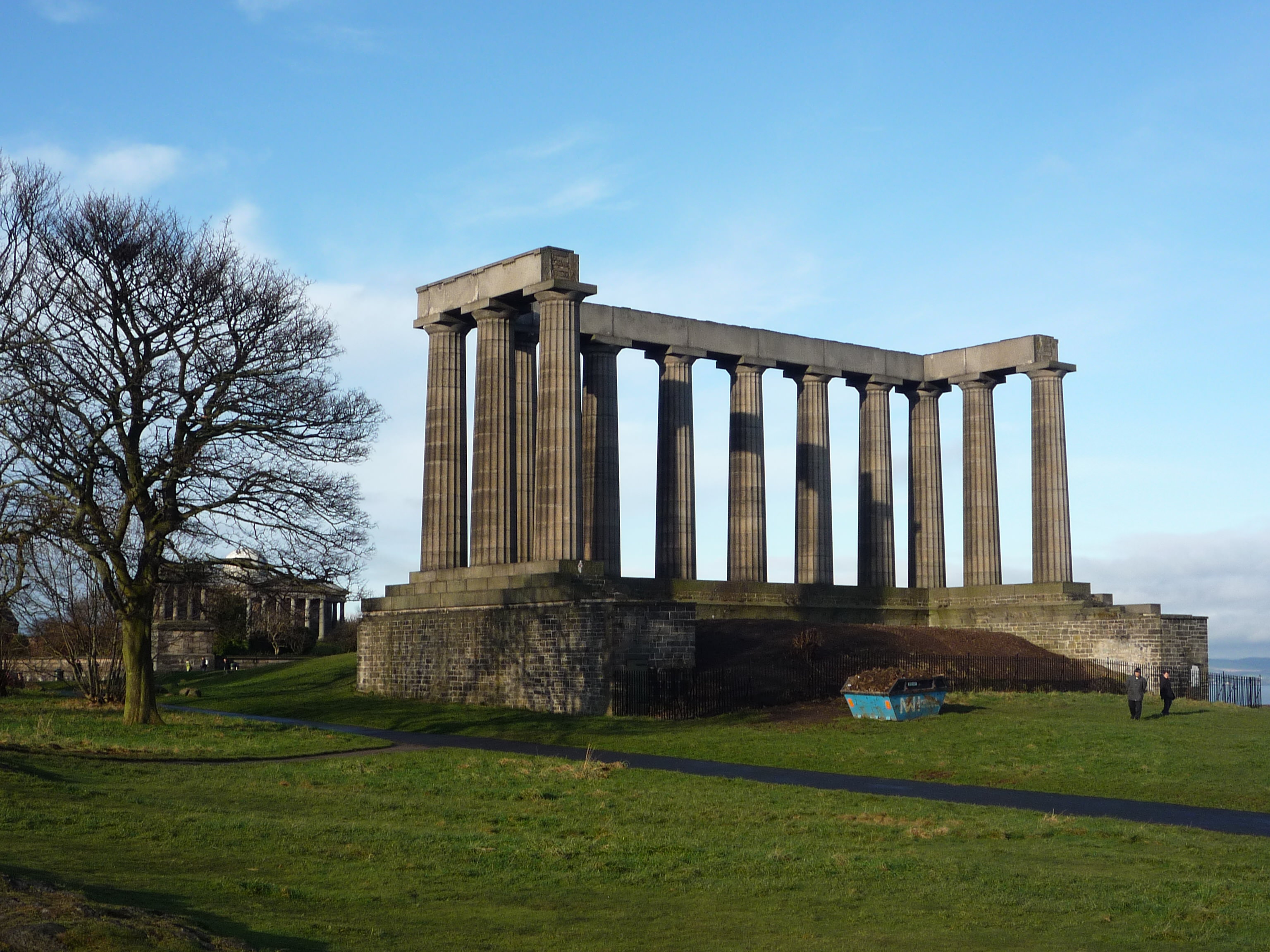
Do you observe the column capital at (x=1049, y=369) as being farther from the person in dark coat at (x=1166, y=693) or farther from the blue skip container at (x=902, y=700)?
the blue skip container at (x=902, y=700)

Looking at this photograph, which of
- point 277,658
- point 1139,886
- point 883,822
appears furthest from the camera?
point 277,658

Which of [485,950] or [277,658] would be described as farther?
[277,658]

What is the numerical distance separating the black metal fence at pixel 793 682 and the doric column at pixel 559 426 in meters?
7.10

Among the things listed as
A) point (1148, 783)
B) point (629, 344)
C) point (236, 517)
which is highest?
point (629, 344)

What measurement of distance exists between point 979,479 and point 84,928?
5702 centimetres

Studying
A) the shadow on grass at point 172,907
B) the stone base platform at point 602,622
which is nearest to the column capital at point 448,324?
the stone base platform at point 602,622

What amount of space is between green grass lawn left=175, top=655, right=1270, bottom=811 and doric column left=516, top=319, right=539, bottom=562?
7.56 metres

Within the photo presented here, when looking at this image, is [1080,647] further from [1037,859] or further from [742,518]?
[1037,859]

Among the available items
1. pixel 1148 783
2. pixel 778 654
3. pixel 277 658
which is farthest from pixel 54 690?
pixel 1148 783

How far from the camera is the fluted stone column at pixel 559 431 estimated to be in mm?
46812

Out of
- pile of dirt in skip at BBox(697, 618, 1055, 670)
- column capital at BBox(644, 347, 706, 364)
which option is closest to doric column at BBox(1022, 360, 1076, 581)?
pile of dirt in skip at BBox(697, 618, 1055, 670)

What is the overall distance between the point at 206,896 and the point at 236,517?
2416 centimetres

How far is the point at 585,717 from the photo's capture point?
1602 inches

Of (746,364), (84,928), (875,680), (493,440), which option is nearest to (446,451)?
(493,440)
